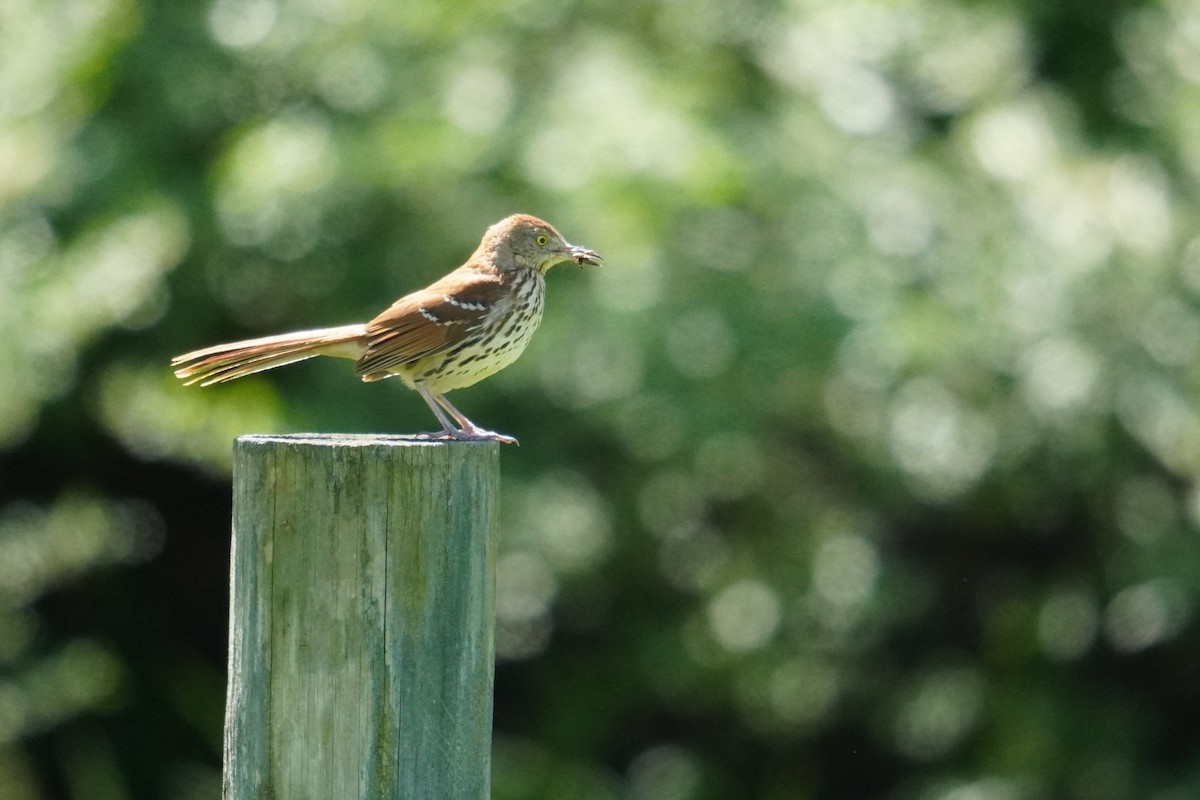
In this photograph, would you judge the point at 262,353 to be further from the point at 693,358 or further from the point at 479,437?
the point at 693,358

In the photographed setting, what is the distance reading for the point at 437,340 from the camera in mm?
4184

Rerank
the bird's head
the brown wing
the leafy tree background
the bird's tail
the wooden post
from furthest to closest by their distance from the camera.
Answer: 1. the leafy tree background
2. the bird's head
3. the brown wing
4. the bird's tail
5. the wooden post

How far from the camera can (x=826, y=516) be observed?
7477 mm

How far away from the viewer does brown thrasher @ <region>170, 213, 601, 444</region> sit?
401 centimetres

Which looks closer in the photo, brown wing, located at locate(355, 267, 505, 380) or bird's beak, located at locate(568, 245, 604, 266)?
brown wing, located at locate(355, 267, 505, 380)

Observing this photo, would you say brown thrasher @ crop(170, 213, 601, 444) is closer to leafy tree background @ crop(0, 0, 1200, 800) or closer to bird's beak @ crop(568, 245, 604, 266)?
bird's beak @ crop(568, 245, 604, 266)

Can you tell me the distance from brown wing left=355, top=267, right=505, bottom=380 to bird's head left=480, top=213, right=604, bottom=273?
15.8 inches

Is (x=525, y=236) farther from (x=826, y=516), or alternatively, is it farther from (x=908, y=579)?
Answer: (x=908, y=579)

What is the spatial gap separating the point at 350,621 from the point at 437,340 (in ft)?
5.60

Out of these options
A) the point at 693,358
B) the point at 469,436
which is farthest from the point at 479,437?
the point at 693,358

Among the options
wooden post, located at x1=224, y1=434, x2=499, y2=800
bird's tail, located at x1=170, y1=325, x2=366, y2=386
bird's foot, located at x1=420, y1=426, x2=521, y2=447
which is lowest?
wooden post, located at x1=224, y1=434, x2=499, y2=800

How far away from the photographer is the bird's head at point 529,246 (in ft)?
15.6

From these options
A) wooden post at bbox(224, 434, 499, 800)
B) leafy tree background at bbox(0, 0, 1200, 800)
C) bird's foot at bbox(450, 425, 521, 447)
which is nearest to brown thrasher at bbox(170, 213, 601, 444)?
bird's foot at bbox(450, 425, 521, 447)

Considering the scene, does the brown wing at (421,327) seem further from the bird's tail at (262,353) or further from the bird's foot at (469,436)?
the bird's foot at (469,436)
